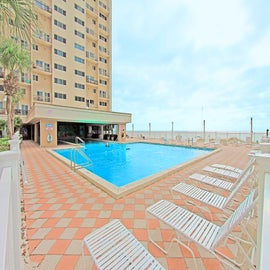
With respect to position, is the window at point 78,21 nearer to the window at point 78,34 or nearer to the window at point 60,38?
the window at point 78,34

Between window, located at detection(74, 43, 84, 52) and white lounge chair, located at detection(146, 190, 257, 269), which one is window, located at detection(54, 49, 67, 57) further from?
white lounge chair, located at detection(146, 190, 257, 269)

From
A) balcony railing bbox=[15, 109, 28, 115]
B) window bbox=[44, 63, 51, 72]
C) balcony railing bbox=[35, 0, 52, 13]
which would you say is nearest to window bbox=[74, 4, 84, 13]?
balcony railing bbox=[35, 0, 52, 13]

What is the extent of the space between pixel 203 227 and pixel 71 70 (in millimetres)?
26803

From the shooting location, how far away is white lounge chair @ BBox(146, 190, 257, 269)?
143 cm

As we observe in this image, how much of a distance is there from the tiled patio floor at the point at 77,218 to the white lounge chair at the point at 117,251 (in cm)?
41

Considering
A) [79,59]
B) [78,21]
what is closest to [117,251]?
[79,59]

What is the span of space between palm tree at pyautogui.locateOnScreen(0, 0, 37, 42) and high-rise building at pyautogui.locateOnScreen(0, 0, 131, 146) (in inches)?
506

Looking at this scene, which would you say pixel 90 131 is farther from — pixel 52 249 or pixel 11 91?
pixel 52 249

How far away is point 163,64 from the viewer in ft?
72.7

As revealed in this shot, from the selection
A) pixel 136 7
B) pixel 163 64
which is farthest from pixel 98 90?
pixel 136 7

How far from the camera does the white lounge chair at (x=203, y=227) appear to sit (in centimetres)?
143

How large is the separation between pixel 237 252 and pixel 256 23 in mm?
10958

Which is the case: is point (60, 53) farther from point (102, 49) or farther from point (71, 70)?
point (102, 49)

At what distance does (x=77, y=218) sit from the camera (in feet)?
8.63
